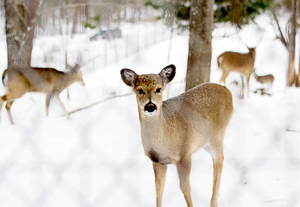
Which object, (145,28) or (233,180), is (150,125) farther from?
(233,180)

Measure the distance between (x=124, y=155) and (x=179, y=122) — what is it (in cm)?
140

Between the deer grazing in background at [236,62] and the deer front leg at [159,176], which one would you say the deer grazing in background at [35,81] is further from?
the deer front leg at [159,176]

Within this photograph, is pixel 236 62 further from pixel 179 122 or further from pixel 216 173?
pixel 179 122

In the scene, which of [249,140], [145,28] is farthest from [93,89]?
[145,28]

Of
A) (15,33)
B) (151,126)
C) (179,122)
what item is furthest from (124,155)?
(15,33)

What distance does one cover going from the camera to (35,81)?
6410mm

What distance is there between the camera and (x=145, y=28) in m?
1.55

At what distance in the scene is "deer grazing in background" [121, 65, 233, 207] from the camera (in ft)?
7.38

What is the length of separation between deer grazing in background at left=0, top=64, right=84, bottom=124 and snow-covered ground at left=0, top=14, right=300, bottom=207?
0.71m

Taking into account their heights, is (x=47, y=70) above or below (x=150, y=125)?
below

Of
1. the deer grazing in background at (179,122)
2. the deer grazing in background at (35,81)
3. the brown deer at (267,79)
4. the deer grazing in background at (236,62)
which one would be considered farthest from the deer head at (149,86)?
the brown deer at (267,79)

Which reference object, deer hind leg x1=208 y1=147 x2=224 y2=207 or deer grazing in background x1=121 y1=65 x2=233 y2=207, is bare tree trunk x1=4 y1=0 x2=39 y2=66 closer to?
deer grazing in background x1=121 y1=65 x2=233 y2=207

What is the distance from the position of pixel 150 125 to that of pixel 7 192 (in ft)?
4.46

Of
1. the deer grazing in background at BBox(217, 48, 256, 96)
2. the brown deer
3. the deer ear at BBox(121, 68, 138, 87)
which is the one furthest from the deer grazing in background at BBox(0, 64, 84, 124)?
the brown deer
